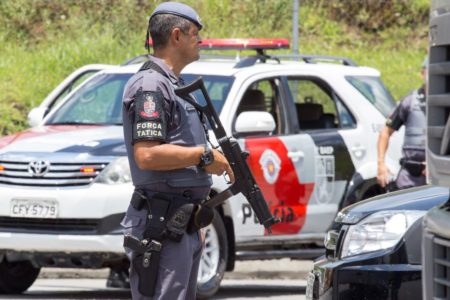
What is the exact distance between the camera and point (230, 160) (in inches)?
231

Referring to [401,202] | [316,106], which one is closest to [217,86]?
[316,106]

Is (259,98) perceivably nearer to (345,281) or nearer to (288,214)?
(288,214)

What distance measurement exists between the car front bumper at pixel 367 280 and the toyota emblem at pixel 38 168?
3.82 meters

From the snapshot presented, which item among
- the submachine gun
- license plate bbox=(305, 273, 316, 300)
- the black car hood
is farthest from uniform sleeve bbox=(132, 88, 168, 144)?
the black car hood

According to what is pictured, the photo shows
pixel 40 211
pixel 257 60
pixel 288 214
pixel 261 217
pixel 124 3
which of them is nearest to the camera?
pixel 261 217

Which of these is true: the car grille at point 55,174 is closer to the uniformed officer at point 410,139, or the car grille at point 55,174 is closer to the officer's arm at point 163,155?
the uniformed officer at point 410,139

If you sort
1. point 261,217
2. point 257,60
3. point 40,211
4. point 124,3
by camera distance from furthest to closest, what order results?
point 124,3 < point 257,60 < point 40,211 < point 261,217

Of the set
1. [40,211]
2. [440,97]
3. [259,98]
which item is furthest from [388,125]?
[440,97]

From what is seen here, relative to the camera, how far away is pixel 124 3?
18.8 meters

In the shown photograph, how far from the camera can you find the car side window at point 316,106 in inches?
449

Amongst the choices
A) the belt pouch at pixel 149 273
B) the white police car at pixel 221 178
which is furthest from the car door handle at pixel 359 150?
the belt pouch at pixel 149 273

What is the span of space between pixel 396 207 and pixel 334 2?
1367 cm

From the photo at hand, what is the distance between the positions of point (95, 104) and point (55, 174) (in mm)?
1387

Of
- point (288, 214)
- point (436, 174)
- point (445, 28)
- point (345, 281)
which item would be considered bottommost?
point (288, 214)
